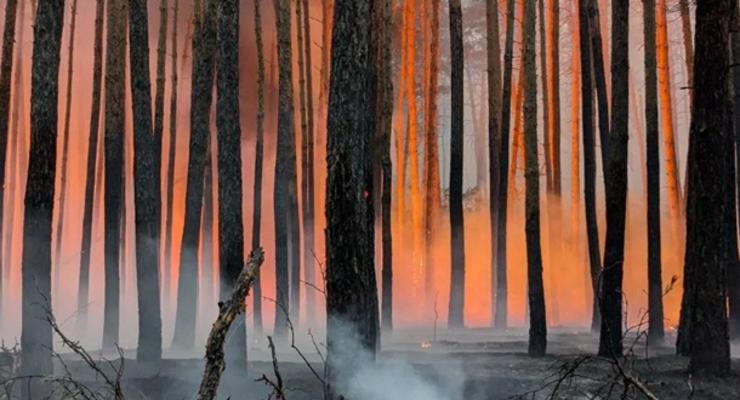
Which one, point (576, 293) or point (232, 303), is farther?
point (576, 293)

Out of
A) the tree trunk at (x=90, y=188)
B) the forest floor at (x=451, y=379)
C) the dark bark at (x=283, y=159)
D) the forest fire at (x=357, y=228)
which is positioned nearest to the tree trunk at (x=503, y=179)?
the forest fire at (x=357, y=228)

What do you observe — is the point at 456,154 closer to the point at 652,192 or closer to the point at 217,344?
the point at 652,192

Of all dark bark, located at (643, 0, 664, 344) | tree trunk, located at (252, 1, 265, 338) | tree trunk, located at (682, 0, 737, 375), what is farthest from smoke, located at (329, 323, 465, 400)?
tree trunk, located at (252, 1, 265, 338)

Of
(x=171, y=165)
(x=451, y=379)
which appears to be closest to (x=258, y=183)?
(x=171, y=165)

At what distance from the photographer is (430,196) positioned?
18875 millimetres

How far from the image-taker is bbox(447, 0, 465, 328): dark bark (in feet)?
49.2

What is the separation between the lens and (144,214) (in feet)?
34.0

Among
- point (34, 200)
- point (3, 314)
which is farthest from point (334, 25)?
point (3, 314)

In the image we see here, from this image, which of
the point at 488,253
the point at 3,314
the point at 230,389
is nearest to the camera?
the point at 230,389

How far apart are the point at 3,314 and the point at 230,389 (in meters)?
14.8

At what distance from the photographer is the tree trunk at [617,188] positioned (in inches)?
360

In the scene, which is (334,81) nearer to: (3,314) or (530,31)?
(530,31)

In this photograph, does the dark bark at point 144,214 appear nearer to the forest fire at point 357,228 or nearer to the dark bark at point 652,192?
the forest fire at point 357,228

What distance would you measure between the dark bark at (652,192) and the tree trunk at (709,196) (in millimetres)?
Result: 3724
